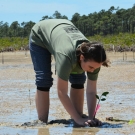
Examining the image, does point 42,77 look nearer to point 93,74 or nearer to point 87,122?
point 93,74

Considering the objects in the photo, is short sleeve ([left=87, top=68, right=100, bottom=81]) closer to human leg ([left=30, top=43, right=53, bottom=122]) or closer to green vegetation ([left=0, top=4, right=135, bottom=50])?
human leg ([left=30, top=43, right=53, bottom=122])

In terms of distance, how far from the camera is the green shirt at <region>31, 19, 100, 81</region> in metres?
4.22

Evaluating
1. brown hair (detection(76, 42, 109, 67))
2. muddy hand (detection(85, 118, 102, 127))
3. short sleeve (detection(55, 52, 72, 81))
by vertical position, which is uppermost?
brown hair (detection(76, 42, 109, 67))

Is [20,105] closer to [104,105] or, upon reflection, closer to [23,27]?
[104,105]

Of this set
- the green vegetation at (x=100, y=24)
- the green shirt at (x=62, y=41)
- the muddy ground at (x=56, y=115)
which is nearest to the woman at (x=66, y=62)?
the green shirt at (x=62, y=41)

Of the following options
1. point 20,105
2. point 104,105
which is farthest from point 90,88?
point 20,105

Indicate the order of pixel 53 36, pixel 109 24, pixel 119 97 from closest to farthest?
pixel 53 36, pixel 119 97, pixel 109 24

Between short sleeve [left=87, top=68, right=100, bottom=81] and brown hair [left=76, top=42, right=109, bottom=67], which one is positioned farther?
short sleeve [left=87, top=68, right=100, bottom=81]

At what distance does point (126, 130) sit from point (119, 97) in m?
2.52

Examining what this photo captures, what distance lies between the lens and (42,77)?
465cm

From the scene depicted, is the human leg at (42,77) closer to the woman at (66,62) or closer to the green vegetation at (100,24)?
the woman at (66,62)

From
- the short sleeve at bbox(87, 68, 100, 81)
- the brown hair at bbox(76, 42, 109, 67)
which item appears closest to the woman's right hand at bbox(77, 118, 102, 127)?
the short sleeve at bbox(87, 68, 100, 81)

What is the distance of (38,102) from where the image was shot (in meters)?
4.77

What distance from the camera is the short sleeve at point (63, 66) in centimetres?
420
